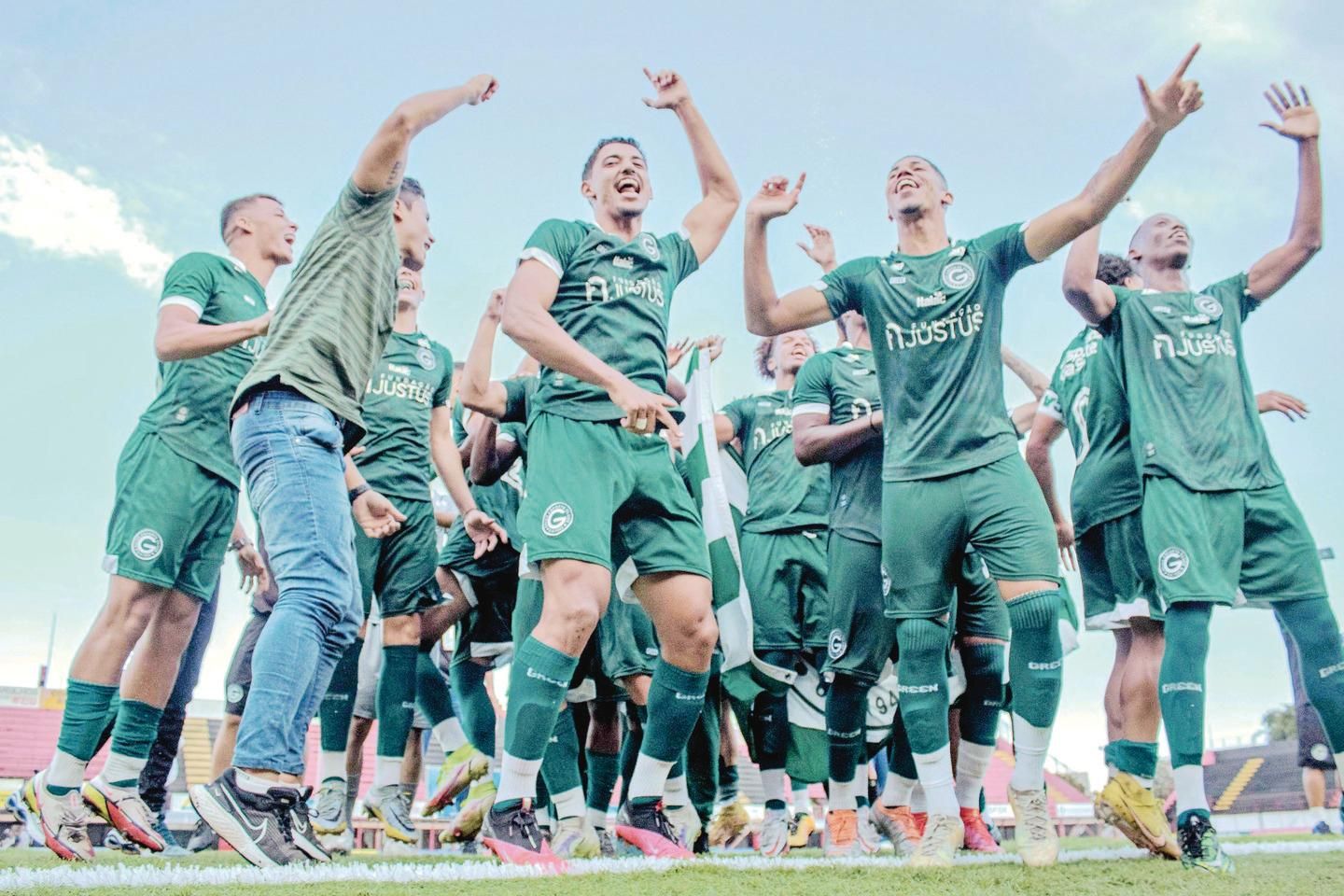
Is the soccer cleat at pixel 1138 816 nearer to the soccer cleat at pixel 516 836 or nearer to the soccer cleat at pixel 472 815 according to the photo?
the soccer cleat at pixel 516 836

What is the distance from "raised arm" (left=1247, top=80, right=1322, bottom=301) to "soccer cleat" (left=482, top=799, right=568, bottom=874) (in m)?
4.06

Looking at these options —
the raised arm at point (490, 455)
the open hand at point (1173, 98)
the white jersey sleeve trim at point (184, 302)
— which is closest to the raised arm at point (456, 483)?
the raised arm at point (490, 455)

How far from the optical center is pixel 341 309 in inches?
153

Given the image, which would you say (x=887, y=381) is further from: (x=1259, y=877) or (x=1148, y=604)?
(x=1259, y=877)

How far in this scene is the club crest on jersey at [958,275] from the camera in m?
4.55

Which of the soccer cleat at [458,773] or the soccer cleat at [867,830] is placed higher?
the soccer cleat at [458,773]

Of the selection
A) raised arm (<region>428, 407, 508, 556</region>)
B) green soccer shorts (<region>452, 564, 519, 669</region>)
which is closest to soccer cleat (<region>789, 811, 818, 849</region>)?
green soccer shorts (<region>452, 564, 519, 669</region>)

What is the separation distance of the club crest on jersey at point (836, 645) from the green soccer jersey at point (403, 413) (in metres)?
2.56

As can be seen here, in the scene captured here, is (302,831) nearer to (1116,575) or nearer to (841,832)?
(841,832)

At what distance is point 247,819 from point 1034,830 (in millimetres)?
2558

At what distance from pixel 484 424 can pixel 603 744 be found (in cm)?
200

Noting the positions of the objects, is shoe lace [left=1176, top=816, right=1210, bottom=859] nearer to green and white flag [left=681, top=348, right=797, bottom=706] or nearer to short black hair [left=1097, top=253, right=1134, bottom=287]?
green and white flag [left=681, top=348, right=797, bottom=706]

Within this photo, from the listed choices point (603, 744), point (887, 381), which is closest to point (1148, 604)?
point (887, 381)

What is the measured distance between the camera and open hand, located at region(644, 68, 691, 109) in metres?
4.97
